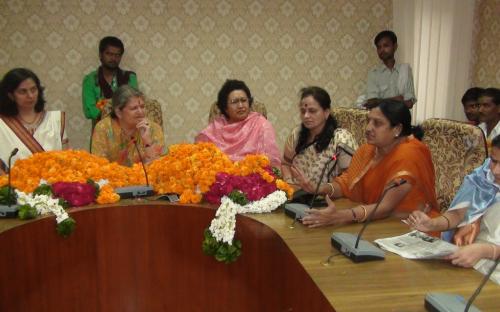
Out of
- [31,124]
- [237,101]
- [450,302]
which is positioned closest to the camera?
[450,302]

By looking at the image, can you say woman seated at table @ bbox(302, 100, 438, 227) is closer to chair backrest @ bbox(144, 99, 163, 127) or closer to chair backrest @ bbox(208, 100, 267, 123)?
chair backrest @ bbox(208, 100, 267, 123)

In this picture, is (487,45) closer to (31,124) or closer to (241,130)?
(241,130)

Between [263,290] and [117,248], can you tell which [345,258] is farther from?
[117,248]

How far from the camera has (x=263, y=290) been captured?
212 centimetres

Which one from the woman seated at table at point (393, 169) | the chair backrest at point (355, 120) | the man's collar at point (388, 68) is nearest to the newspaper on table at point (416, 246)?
the woman seated at table at point (393, 169)

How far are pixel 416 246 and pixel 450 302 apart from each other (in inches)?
19.6

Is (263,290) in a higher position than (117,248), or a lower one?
lower

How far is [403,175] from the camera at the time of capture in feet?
7.50

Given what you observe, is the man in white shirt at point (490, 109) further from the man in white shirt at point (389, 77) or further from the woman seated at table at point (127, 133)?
the woman seated at table at point (127, 133)

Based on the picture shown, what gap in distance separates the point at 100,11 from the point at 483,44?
3.91 metres

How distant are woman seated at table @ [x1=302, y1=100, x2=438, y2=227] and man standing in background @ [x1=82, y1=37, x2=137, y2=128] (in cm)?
269

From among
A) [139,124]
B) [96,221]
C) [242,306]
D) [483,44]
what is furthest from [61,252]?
[483,44]

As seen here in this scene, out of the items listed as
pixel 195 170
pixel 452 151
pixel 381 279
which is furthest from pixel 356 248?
pixel 452 151

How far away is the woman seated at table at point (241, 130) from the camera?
3576 mm
